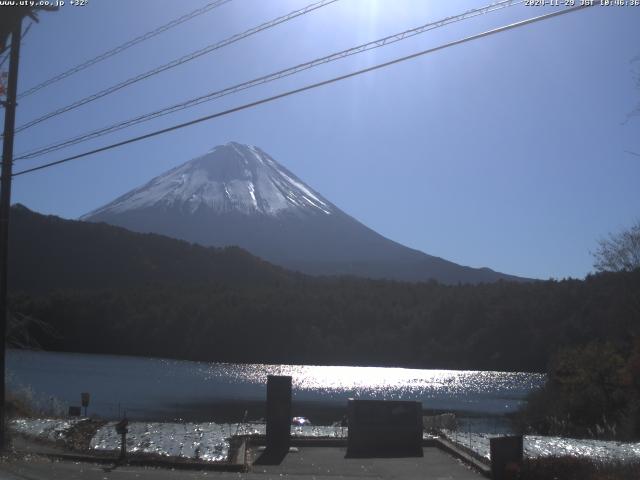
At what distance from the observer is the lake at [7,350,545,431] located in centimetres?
4890

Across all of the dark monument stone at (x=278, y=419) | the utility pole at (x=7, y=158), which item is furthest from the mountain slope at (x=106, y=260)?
the dark monument stone at (x=278, y=419)

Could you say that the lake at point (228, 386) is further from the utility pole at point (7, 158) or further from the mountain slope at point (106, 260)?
the mountain slope at point (106, 260)

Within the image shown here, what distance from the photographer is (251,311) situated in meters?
104

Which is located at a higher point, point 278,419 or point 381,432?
point 278,419

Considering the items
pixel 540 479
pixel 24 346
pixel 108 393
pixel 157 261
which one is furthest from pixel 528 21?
pixel 157 261

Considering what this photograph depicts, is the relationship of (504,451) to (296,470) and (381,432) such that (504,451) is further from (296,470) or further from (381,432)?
(381,432)

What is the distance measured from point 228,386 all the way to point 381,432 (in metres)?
53.0

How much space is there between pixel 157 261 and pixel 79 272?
45.8 ft

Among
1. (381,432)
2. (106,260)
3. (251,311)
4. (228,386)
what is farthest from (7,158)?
(106,260)

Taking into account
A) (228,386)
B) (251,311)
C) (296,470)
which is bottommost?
(296,470)

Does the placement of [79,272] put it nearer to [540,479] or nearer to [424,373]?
[424,373]

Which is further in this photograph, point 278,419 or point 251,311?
point 251,311

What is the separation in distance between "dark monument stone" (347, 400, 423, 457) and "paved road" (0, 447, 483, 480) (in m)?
0.59

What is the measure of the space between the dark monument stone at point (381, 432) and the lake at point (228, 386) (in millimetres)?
13477
